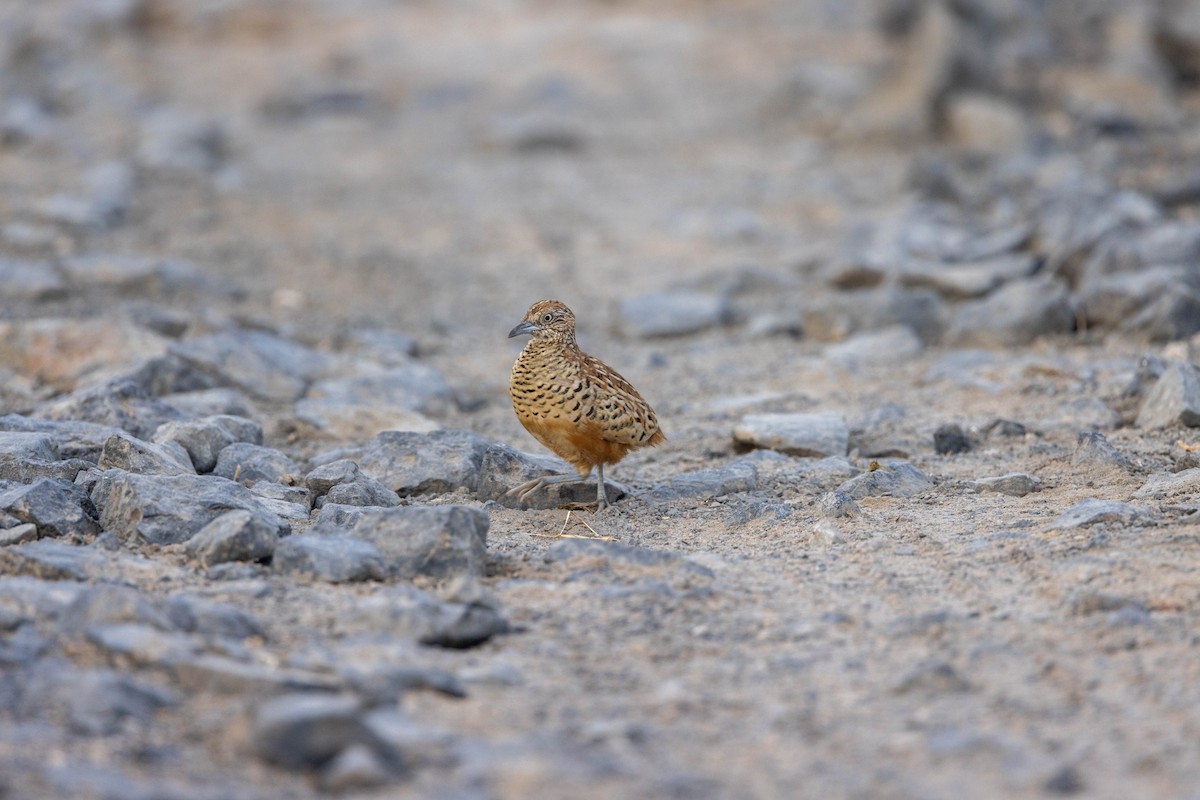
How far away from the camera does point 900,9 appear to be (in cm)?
1759

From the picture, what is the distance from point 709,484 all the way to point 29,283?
5.99 metres

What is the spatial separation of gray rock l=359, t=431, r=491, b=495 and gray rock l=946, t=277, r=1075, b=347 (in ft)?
13.6

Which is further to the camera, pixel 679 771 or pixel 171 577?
pixel 171 577

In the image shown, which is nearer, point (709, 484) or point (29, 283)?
point (709, 484)

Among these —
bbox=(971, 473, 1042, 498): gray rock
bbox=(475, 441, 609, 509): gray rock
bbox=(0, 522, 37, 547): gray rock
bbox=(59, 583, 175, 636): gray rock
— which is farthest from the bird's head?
bbox=(59, 583, 175, 636): gray rock

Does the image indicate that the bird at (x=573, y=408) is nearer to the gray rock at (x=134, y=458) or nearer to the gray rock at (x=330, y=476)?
the gray rock at (x=330, y=476)

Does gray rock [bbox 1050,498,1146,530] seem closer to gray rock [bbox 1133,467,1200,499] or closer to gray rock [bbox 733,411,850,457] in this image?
gray rock [bbox 1133,467,1200,499]

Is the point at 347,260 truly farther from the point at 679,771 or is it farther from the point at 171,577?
the point at 679,771

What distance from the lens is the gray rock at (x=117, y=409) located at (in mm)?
7031

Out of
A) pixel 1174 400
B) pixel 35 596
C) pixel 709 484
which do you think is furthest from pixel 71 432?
pixel 1174 400

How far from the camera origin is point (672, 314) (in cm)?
1060

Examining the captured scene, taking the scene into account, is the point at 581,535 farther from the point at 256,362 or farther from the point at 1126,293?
the point at 1126,293

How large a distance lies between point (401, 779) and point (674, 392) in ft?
18.1

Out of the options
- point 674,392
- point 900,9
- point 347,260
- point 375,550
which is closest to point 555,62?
point 900,9
